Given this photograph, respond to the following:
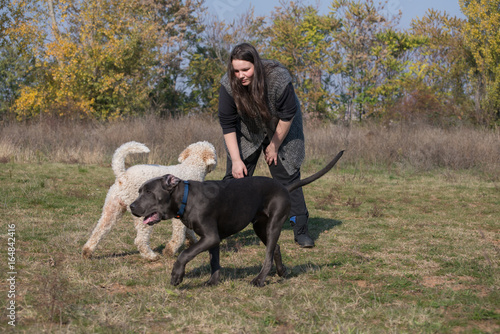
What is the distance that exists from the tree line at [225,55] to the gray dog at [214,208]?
57.3 ft

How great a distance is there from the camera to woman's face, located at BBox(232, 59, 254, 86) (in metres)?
5.04

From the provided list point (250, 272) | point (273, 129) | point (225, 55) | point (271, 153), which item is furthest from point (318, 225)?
point (225, 55)

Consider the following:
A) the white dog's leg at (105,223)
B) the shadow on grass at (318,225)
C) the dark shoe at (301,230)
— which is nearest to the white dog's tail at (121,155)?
the white dog's leg at (105,223)

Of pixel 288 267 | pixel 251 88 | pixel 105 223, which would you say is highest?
pixel 251 88

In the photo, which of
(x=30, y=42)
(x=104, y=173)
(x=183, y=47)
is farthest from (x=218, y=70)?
(x=104, y=173)

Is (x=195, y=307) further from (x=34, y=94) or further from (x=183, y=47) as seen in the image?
(x=183, y=47)

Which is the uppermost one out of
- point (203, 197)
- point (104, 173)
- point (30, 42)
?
point (30, 42)

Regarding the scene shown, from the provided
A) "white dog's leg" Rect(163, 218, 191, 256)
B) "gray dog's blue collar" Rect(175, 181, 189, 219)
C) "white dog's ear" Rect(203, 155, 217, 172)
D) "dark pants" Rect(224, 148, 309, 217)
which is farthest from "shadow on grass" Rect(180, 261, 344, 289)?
"white dog's ear" Rect(203, 155, 217, 172)

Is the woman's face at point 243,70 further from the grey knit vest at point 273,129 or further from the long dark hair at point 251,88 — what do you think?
the grey knit vest at point 273,129

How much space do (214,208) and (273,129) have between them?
1.63 meters

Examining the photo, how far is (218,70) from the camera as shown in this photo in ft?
105

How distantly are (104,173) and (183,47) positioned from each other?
21.9 m

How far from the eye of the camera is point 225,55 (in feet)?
107

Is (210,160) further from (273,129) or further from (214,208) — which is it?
(214,208)
